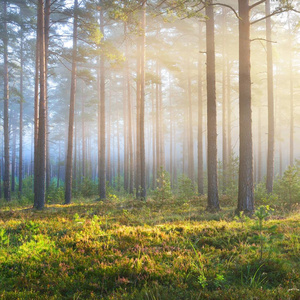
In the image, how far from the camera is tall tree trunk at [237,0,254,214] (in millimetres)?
7801

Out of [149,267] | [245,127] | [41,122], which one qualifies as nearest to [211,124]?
[245,127]

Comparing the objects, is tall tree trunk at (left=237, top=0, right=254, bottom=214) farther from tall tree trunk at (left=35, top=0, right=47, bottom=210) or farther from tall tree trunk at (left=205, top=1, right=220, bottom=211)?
tall tree trunk at (left=35, top=0, right=47, bottom=210)

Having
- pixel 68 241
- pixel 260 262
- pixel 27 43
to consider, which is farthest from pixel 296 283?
pixel 27 43

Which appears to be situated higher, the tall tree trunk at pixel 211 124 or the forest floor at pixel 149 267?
the tall tree trunk at pixel 211 124

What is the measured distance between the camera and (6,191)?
16.7 meters

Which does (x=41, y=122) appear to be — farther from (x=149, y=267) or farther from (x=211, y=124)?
(x=149, y=267)

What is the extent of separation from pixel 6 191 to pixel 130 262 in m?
16.9

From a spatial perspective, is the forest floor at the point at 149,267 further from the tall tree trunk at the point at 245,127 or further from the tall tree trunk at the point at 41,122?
the tall tree trunk at the point at 41,122

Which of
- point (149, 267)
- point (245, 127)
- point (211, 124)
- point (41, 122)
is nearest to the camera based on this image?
point (149, 267)

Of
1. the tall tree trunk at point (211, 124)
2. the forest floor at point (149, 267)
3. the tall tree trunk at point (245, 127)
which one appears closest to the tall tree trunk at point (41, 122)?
the forest floor at point (149, 267)

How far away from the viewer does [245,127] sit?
785 centimetres

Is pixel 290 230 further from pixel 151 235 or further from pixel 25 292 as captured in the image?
pixel 25 292

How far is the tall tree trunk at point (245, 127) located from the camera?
7.80 meters

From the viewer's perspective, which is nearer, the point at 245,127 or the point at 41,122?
the point at 245,127
